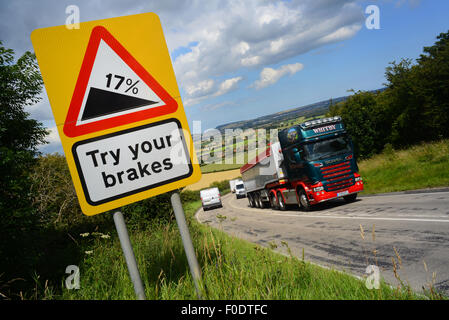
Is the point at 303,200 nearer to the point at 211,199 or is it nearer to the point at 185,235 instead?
the point at 185,235

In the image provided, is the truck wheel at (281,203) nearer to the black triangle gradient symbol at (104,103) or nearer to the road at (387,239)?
the road at (387,239)

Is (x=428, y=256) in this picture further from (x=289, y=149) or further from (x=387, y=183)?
(x=387, y=183)

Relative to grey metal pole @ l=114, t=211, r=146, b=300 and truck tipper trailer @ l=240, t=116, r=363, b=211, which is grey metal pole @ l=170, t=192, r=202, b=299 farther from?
truck tipper trailer @ l=240, t=116, r=363, b=211

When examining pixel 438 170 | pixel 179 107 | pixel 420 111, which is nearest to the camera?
pixel 179 107

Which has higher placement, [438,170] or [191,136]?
[191,136]

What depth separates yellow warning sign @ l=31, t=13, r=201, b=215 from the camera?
2.24m

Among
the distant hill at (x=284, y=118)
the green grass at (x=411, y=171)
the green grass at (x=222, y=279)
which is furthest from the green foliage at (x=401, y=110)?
the green grass at (x=222, y=279)

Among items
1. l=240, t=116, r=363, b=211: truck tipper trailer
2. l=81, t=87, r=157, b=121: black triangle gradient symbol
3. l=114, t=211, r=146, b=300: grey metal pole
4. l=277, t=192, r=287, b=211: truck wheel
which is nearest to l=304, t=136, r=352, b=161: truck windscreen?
l=240, t=116, r=363, b=211: truck tipper trailer

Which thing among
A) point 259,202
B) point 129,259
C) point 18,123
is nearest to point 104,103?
point 129,259

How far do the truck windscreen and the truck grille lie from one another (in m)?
0.57

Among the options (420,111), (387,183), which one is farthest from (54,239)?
(420,111)

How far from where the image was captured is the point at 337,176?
14289mm
